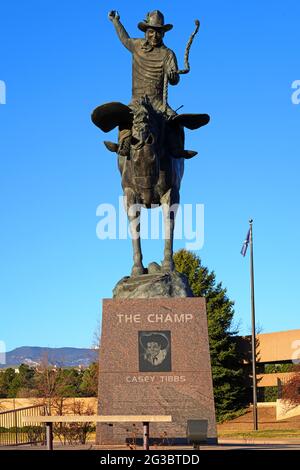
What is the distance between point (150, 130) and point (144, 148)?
0.34m

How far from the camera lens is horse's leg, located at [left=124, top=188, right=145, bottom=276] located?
61.9 feet

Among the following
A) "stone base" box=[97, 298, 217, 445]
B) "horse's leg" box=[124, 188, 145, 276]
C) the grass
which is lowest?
the grass

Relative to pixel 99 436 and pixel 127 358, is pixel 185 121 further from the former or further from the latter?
pixel 99 436

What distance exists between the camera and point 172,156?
62.4ft

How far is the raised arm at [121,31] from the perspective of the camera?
19.8m

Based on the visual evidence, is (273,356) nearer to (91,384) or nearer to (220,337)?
(220,337)

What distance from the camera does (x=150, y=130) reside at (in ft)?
59.5

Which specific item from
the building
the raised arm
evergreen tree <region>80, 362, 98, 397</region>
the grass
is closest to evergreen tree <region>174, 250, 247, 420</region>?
the building

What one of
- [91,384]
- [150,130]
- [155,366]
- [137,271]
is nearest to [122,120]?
[150,130]

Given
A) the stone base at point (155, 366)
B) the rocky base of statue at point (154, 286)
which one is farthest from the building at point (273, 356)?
the stone base at point (155, 366)

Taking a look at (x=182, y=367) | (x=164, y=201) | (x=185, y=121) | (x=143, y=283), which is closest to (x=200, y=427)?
(x=182, y=367)

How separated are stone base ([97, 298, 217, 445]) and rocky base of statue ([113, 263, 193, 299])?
27cm

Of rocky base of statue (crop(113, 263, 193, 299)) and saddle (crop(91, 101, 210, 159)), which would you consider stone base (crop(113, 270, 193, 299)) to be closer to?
rocky base of statue (crop(113, 263, 193, 299))

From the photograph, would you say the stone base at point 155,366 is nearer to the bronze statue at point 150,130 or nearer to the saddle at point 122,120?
the bronze statue at point 150,130
